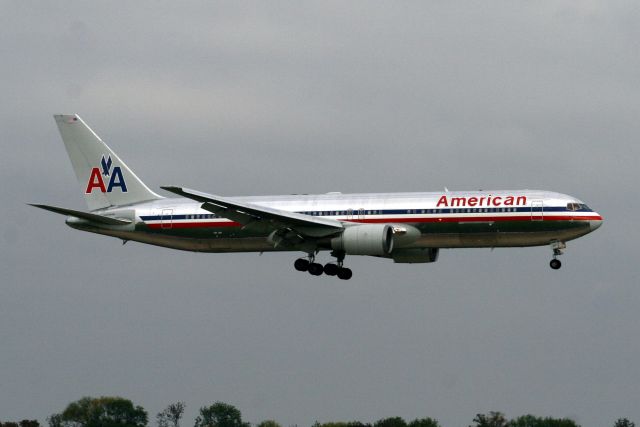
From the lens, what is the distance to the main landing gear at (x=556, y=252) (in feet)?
290

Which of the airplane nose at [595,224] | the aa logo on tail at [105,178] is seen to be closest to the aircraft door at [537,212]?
the airplane nose at [595,224]

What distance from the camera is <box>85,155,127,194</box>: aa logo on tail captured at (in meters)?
99.4

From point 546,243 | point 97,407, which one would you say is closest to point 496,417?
point 546,243

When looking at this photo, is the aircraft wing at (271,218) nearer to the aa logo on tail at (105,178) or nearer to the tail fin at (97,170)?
the tail fin at (97,170)

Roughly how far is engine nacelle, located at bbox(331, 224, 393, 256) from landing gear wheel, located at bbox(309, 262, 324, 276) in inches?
189

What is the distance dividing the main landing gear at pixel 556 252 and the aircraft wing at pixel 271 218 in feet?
42.6

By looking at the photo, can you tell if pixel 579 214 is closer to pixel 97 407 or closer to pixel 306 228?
pixel 306 228

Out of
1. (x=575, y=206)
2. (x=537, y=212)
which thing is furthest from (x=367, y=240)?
(x=575, y=206)

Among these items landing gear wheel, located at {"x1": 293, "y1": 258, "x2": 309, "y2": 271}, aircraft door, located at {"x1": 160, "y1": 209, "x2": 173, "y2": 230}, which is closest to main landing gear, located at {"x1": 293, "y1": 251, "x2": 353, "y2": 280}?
landing gear wheel, located at {"x1": 293, "y1": 258, "x2": 309, "y2": 271}

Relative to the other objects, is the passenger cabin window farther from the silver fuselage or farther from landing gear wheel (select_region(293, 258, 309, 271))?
landing gear wheel (select_region(293, 258, 309, 271))

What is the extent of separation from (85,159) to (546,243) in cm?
3286

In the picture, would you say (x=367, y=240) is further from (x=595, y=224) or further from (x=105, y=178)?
(x=105, y=178)

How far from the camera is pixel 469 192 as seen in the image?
89438mm

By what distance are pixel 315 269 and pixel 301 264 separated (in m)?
1.03
